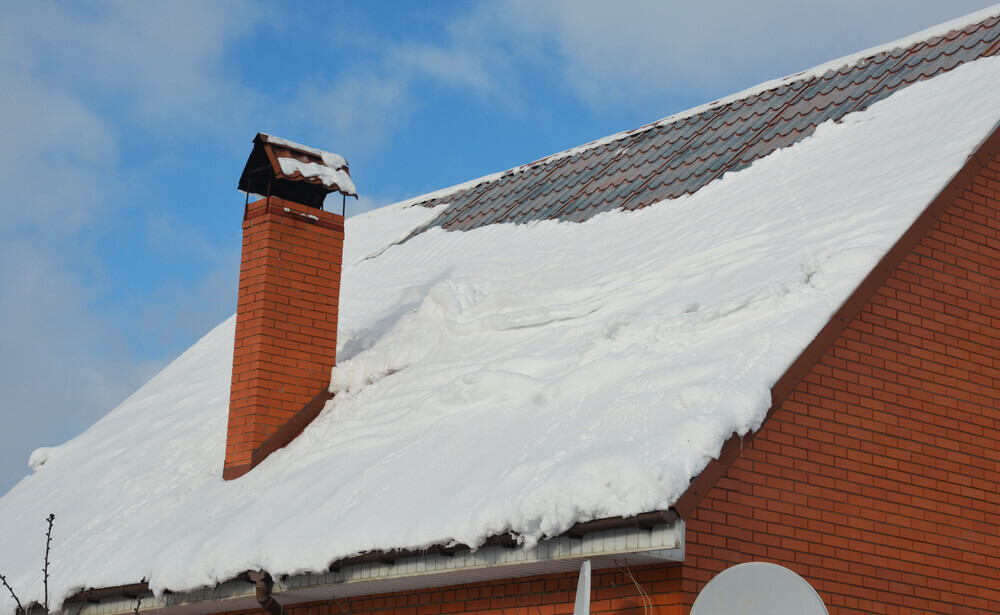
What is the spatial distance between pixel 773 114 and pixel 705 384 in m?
5.52

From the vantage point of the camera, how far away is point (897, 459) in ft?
22.8

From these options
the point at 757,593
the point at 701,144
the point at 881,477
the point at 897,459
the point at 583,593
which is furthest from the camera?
the point at 701,144

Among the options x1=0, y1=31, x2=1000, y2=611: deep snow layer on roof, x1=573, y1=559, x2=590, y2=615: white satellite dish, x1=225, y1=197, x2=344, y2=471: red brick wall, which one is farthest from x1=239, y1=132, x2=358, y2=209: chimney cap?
x1=573, y1=559, x2=590, y2=615: white satellite dish

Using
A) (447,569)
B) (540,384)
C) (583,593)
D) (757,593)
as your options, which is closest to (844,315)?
(540,384)

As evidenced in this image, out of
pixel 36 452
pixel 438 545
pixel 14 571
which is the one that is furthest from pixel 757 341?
pixel 36 452

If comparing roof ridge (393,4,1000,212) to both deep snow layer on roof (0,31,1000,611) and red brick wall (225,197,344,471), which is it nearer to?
deep snow layer on roof (0,31,1000,611)

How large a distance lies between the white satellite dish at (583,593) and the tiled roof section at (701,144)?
5312 millimetres

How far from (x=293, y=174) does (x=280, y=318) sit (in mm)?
1296

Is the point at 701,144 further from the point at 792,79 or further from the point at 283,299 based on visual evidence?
the point at 283,299

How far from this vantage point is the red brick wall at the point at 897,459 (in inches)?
247

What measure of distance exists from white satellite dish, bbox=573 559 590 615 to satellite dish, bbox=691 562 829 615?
1.86 ft

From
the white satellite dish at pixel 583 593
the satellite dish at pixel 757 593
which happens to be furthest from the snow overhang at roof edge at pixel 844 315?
the white satellite dish at pixel 583 593

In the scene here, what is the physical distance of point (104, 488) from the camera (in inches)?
409

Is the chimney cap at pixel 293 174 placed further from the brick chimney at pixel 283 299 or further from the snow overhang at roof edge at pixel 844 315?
the snow overhang at roof edge at pixel 844 315
